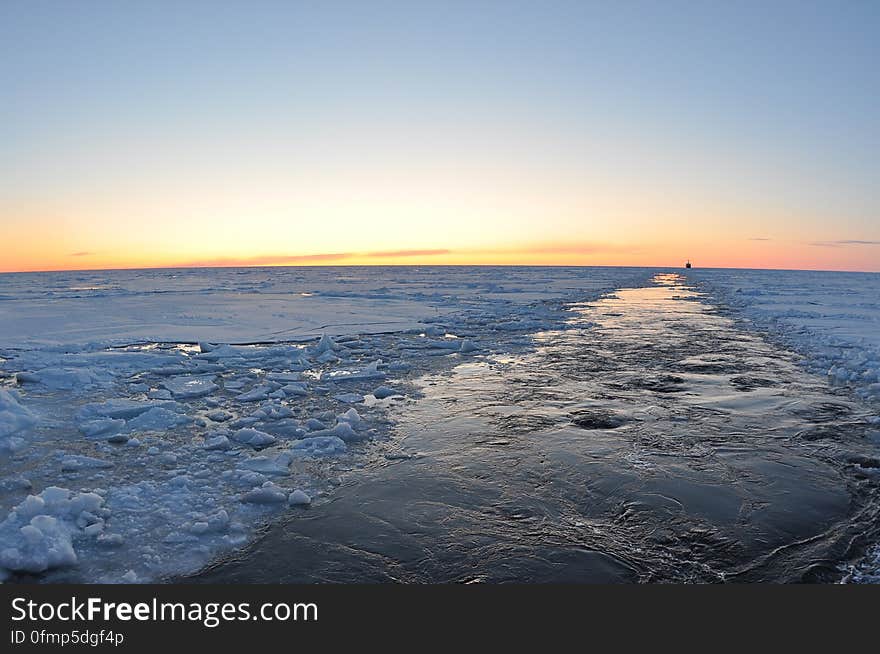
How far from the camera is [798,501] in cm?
405

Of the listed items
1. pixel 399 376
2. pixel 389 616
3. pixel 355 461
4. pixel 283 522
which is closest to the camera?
pixel 389 616

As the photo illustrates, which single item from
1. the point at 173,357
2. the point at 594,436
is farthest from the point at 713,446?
the point at 173,357

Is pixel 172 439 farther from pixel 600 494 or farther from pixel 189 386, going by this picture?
pixel 600 494

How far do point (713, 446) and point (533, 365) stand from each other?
4607 millimetres

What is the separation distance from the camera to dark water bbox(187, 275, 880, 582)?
3.25 m

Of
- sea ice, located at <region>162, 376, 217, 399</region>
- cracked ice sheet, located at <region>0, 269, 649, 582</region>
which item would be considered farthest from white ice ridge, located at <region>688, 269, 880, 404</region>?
sea ice, located at <region>162, 376, 217, 399</region>

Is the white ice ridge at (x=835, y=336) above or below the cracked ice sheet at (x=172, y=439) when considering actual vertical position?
above

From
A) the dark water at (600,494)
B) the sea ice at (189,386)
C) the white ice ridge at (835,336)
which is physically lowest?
the dark water at (600,494)

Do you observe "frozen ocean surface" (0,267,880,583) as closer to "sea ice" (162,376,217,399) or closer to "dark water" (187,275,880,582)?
"sea ice" (162,376,217,399)

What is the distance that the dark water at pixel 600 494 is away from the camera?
3.25 meters

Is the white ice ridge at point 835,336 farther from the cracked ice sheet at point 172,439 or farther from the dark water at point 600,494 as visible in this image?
the cracked ice sheet at point 172,439

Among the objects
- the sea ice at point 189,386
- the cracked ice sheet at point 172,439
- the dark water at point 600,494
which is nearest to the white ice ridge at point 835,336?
the dark water at point 600,494

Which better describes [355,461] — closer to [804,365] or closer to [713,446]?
[713,446]

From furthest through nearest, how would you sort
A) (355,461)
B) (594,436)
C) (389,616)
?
(594,436)
(355,461)
(389,616)
